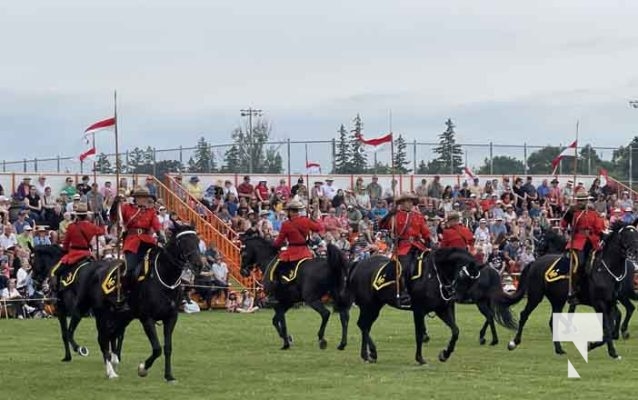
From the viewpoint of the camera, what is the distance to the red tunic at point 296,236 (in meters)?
23.6

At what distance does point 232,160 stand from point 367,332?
83.7 feet

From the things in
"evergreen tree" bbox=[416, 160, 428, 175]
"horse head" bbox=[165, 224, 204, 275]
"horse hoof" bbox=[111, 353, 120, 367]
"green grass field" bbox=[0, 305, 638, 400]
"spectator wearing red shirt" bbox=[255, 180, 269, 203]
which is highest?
"evergreen tree" bbox=[416, 160, 428, 175]

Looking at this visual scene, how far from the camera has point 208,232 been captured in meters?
39.2

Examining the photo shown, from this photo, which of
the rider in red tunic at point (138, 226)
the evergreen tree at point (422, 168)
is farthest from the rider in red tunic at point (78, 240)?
the evergreen tree at point (422, 168)

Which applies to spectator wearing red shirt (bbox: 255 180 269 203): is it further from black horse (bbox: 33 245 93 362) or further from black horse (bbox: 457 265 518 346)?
black horse (bbox: 33 245 93 362)

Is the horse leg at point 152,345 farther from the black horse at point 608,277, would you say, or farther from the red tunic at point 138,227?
the black horse at point 608,277

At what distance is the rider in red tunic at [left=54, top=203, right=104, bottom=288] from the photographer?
839 inches

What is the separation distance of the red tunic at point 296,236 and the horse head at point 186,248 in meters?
5.94

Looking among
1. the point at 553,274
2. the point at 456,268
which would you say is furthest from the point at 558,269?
the point at 456,268

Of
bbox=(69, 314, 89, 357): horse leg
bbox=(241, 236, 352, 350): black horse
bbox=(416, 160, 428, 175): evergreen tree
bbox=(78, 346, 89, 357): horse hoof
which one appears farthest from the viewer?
bbox=(416, 160, 428, 175): evergreen tree

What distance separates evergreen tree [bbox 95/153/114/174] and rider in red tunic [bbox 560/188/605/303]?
2460 cm

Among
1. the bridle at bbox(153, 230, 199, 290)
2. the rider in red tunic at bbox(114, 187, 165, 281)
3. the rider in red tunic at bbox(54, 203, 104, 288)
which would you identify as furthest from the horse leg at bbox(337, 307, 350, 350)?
the bridle at bbox(153, 230, 199, 290)

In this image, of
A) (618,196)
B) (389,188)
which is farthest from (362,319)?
(618,196)

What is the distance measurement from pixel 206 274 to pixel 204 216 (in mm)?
6385
